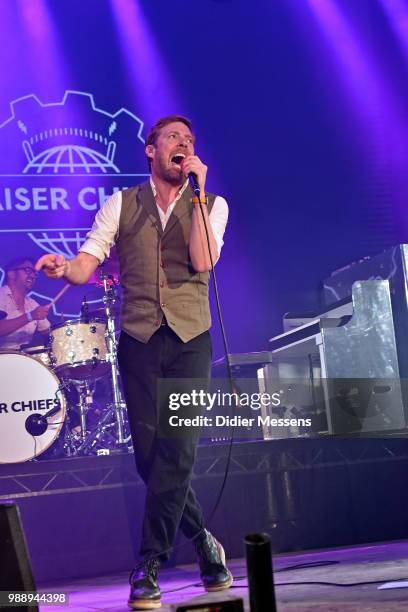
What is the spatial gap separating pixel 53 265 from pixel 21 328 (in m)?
3.61

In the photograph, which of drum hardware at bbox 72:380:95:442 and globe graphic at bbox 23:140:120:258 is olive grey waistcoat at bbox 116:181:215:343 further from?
globe graphic at bbox 23:140:120:258

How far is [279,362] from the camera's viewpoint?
19.1ft

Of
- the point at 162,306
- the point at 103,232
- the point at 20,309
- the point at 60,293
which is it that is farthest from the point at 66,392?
the point at 162,306

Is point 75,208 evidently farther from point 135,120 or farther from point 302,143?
point 302,143

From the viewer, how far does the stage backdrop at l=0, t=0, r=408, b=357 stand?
6.83m

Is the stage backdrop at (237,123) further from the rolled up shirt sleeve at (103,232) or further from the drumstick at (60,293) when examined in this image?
the rolled up shirt sleeve at (103,232)

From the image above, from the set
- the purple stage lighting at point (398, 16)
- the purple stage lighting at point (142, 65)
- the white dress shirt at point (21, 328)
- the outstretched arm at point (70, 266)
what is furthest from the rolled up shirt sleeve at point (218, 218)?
the purple stage lighting at point (398, 16)

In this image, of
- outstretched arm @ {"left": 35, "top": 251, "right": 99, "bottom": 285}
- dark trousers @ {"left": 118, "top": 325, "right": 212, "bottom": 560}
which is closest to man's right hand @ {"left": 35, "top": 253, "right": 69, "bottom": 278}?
outstretched arm @ {"left": 35, "top": 251, "right": 99, "bottom": 285}

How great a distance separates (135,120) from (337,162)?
1697 millimetres

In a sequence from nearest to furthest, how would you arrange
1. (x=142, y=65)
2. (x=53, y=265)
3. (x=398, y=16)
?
(x=53, y=265), (x=142, y=65), (x=398, y=16)

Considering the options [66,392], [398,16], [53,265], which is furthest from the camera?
[398,16]

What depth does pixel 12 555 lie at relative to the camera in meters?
2.23

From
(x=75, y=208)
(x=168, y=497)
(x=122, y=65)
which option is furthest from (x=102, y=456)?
(x=122, y=65)

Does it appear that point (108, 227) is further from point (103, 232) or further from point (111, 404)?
point (111, 404)
